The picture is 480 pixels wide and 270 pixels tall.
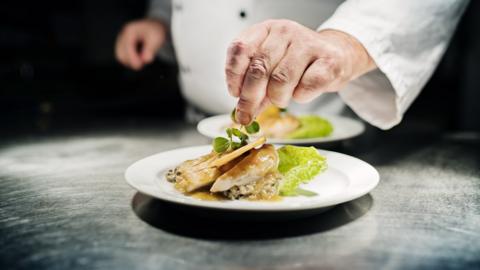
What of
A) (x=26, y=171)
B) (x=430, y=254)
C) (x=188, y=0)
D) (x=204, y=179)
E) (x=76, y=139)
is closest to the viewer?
(x=430, y=254)

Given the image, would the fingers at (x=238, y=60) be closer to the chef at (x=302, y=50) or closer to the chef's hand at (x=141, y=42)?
the chef at (x=302, y=50)

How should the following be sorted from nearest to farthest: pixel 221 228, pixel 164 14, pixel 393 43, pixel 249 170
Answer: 1. pixel 221 228
2. pixel 249 170
3. pixel 393 43
4. pixel 164 14

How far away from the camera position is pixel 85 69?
396cm

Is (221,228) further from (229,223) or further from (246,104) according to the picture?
(246,104)

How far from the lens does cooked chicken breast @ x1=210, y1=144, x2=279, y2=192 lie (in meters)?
1.10

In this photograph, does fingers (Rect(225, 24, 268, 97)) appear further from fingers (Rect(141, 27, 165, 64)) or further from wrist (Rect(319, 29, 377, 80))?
fingers (Rect(141, 27, 165, 64))

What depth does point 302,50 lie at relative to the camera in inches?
47.8

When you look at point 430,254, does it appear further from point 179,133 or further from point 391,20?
point 179,133

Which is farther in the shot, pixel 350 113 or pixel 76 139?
pixel 350 113

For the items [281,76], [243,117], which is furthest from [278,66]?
[243,117]

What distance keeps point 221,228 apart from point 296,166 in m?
0.28

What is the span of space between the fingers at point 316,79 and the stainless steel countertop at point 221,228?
0.28m

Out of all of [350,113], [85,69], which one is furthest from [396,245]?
[85,69]

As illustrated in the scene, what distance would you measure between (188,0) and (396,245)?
1.61 metres
